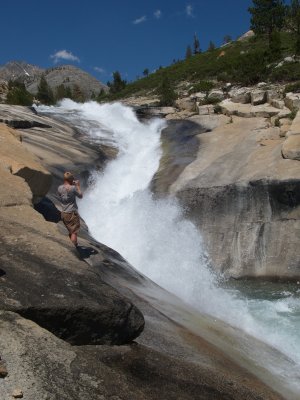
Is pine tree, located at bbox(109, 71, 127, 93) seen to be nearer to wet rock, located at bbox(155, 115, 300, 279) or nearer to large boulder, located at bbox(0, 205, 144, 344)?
wet rock, located at bbox(155, 115, 300, 279)

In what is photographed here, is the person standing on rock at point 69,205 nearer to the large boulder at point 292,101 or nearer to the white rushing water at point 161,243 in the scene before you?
the white rushing water at point 161,243

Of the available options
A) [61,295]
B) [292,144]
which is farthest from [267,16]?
[61,295]

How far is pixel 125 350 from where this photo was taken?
6211 mm

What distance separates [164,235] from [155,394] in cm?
1193

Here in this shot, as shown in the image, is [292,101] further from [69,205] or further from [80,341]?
[80,341]

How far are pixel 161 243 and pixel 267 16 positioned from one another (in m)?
37.6

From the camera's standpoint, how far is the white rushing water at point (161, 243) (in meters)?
11.9

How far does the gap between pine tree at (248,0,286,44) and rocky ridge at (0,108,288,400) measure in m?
44.5

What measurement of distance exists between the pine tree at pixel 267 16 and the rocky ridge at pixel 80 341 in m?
44.5

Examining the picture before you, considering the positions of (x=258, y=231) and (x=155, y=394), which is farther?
(x=258, y=231)

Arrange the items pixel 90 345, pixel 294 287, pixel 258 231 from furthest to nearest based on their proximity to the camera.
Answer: pixel 258 231 → pixel 294 287 → pixel 90 345

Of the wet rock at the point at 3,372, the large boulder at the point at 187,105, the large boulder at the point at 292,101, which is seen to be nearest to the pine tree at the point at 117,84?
the large boulder at the point at 187,105

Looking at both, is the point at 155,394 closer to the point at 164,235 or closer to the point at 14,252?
the point at 14,252

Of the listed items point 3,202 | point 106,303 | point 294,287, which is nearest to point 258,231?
point 294,287
